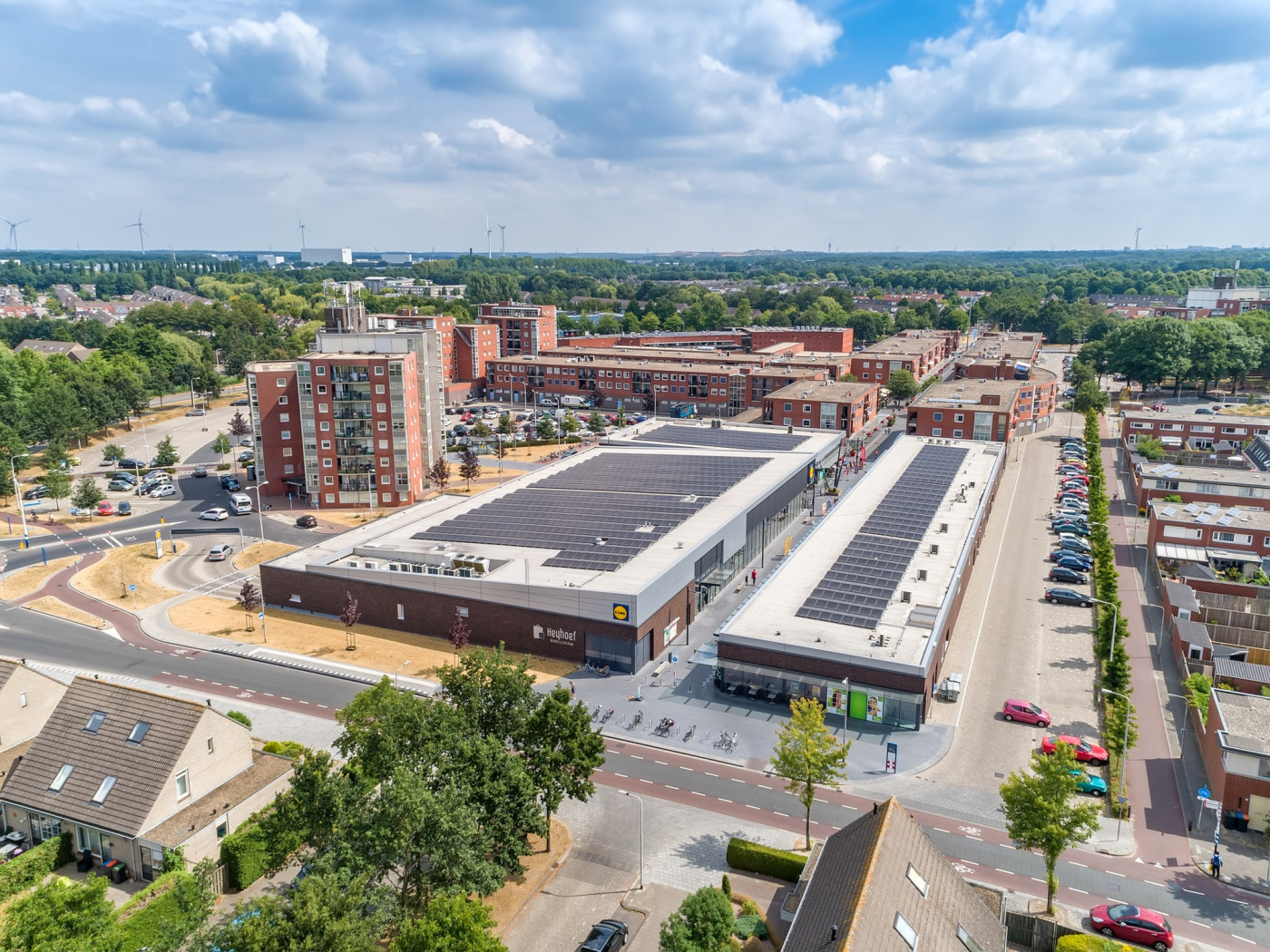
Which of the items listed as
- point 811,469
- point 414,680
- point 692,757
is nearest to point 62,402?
point 414,680

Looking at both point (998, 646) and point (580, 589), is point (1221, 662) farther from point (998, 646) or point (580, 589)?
point (580, 589)

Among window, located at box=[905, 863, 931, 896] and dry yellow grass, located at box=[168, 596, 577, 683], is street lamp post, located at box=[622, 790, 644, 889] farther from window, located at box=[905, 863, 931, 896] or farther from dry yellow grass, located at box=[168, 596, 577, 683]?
dry yellow grass, located at box=[168, 596, 577, 683]

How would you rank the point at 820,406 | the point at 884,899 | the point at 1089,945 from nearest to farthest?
1. the point at 884,899
2. the point at 1089,945
3. the point at 820,406

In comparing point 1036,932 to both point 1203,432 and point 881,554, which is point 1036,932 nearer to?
point 881,554

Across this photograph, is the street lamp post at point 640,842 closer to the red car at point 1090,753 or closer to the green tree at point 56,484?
the red car at point 1090,753

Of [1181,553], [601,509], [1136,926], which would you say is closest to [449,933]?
[1136,926]
